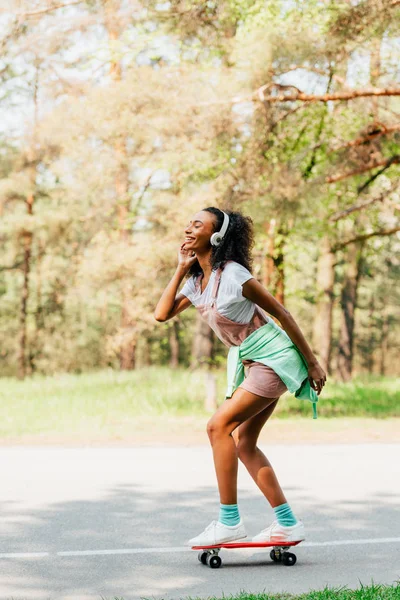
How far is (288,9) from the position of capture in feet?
56.0

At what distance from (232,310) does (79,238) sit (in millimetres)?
34544

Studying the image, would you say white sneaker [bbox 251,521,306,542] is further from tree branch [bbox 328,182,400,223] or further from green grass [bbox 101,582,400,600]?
tree branch [bbox 328,182,400,223]

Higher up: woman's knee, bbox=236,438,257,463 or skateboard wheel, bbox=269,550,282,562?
woman's knee, bbox=236,438,257,463

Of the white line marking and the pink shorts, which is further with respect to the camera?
the white line marking

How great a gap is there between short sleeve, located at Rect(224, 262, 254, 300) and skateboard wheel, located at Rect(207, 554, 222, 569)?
149cm

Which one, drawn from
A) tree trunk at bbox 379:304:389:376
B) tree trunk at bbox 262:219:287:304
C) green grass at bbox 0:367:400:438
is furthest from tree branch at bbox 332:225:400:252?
tree trunk at bbox 379:304:389:376

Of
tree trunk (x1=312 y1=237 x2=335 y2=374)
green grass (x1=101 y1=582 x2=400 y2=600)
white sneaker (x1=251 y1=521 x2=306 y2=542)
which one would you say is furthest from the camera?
tree trunk (x1=312 y1=237 x2=335 y2=374)

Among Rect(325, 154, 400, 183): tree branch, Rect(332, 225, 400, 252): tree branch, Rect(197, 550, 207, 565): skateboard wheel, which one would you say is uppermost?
Rect(325, 154, 400, 183): tree branch

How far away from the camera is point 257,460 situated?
5.35m

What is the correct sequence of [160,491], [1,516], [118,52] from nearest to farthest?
[1,516] → [160,491] → [118,52]

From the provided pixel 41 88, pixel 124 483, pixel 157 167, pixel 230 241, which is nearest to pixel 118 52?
pixel 157 167

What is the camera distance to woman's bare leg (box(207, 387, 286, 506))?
201 inches

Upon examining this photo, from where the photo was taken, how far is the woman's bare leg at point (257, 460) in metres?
5.32

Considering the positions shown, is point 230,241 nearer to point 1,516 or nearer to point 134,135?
point 1,516
